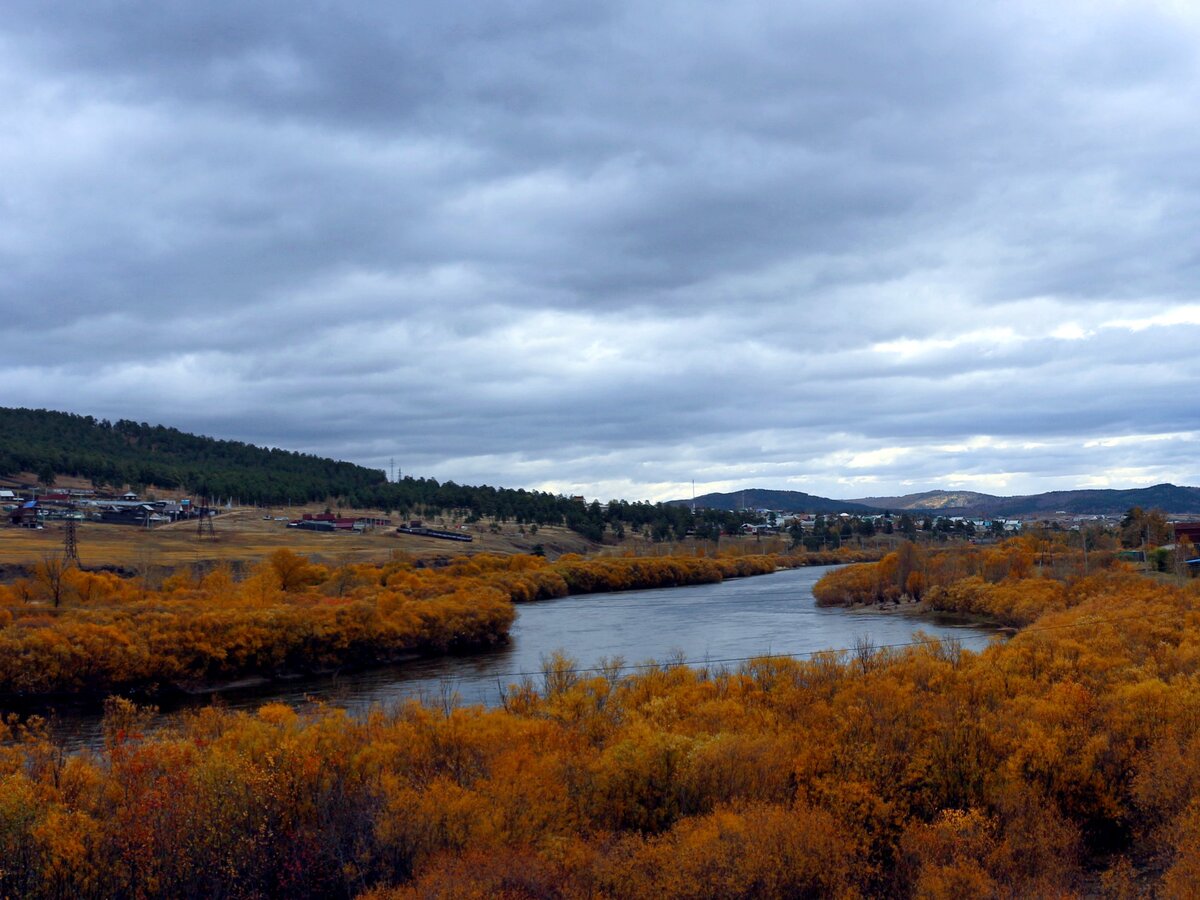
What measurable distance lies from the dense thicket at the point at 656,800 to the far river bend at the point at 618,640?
12.5 metres

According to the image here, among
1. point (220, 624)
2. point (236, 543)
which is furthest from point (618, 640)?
point (236, 543)

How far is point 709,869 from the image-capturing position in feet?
49.5

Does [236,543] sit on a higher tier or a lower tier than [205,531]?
lower

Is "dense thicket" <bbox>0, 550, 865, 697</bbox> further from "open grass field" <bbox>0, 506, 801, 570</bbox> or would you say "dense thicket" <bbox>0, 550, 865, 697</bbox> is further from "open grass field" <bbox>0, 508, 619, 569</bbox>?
"open grass field" <bbox>0, 506, 801, 570</bbox>

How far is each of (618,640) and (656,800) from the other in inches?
1537

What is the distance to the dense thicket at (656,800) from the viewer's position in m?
15.3

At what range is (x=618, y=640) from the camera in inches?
2297

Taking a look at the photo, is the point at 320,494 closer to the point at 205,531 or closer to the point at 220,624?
the point at 205,531

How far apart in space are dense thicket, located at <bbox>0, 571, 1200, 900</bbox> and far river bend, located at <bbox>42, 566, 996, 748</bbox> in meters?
12.5

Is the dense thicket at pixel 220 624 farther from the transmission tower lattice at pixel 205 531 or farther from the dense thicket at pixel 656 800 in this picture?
the transmission tower lattice at pixel 205 531

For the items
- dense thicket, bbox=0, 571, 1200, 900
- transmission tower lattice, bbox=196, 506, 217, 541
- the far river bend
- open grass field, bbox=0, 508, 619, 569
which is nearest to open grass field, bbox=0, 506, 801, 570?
open grass field, bbox=0, 508, 619, 569

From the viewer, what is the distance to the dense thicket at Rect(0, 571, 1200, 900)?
1533cm

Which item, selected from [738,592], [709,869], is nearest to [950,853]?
[709,869]

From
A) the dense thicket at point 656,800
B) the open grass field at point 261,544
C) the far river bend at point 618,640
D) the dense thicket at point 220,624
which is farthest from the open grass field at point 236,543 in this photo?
the dense thicket at point 656,800
